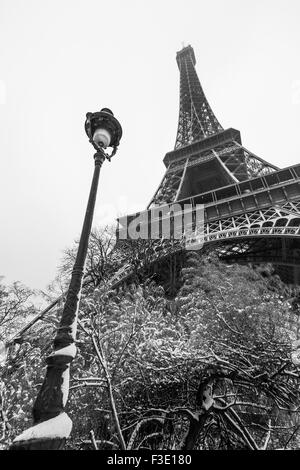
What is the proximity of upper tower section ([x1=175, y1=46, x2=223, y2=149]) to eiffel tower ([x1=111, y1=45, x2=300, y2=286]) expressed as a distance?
19.9 feet

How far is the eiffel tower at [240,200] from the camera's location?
62.2 feet

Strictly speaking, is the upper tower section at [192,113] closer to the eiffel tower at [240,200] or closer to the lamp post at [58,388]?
the eiffel tower at [240,200]

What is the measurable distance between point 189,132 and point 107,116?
4104cm

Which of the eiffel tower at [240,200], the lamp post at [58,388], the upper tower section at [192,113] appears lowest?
the lamp post at [58,388]

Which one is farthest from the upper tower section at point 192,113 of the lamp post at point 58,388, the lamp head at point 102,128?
the lamp post at point 58,388

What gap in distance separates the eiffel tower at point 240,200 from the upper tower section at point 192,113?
6.08 meters

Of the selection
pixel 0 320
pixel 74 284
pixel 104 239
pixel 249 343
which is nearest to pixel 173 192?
pixel 104 239

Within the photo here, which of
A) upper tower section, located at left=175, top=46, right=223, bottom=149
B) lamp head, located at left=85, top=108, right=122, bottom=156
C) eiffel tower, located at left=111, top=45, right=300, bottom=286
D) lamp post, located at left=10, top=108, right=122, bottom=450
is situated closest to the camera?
lamp post, located at left=10, top=108, right=122, bottom=450

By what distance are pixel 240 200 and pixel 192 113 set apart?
2916cm

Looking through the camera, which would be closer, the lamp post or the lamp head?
the lamp post

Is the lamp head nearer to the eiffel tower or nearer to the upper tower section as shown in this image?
the eiffel tower

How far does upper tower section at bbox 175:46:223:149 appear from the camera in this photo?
1636 inches

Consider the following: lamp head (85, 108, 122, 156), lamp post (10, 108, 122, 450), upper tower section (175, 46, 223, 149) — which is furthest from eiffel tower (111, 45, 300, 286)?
lamp post (10, 108, 122, 450)
